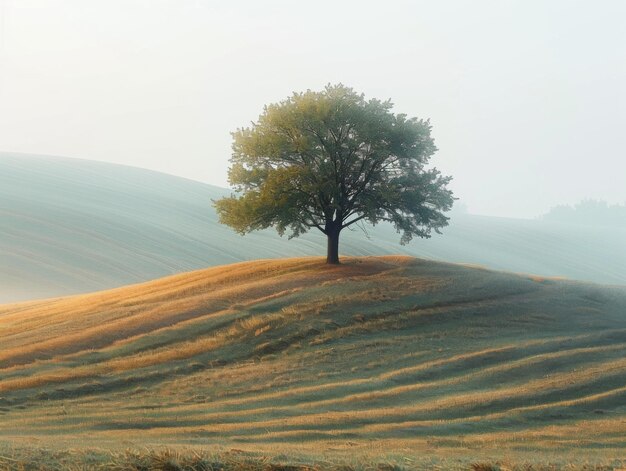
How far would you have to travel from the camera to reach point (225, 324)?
36062mm

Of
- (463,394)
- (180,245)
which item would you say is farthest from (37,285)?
(463,394)

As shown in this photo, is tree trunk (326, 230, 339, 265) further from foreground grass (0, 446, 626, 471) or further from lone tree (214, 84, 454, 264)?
foreground grass (0, 446, 626, 471)

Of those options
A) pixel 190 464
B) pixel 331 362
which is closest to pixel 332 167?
pixel 331 362

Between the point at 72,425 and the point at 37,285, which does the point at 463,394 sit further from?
the point at 37,285

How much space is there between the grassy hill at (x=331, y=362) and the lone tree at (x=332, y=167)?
3502mm

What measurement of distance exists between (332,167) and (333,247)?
5047mm

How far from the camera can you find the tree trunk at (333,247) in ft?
139

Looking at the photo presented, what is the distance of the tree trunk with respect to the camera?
4245cm

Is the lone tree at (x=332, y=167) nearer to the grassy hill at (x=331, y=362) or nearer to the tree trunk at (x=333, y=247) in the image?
the tree trunk at (x=333, y=247)

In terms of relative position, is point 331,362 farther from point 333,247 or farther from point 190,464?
point 190,464

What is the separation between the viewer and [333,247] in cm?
4306

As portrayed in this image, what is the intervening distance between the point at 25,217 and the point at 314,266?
297ft

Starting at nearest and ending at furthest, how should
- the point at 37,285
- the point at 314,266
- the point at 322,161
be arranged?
the point at 322,161 < the point at 314,266 < the point at 37,285

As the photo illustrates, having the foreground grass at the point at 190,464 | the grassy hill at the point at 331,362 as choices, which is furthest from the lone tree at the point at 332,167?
the foreground grass at the point at 190,464
